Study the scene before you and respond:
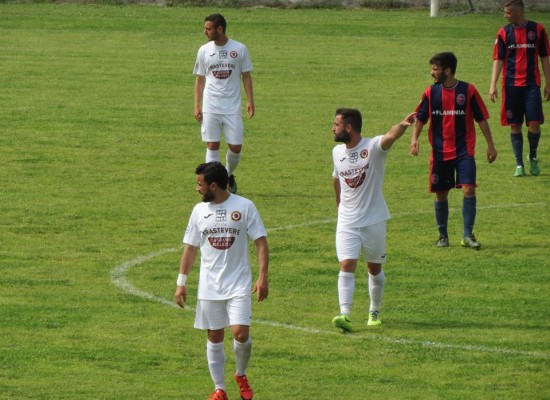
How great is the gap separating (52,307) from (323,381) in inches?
152

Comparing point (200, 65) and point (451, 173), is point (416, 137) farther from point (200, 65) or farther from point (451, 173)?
point (200, 65)

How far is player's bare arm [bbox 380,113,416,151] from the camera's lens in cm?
1437

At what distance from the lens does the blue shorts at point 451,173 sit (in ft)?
61.0

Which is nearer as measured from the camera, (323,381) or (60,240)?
(323,381)

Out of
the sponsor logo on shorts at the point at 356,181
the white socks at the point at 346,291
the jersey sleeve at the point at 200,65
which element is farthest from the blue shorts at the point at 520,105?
the white socks at the point at 346,291

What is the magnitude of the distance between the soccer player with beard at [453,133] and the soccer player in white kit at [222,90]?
3.80m

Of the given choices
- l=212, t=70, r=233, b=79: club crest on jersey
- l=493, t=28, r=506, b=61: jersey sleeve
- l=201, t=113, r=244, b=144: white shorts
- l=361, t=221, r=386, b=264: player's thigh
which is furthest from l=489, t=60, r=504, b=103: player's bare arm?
l=361, t=221, r=386, b=264: player's thigh

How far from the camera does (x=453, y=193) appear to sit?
2312 centimetres

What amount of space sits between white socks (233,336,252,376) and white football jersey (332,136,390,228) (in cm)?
286

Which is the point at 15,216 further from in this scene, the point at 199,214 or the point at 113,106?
the point at 113,106

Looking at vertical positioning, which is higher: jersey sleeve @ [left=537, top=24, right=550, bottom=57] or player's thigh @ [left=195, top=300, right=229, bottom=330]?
jersey sleeve @ [left=537, top=24, right=550, bottom=57]

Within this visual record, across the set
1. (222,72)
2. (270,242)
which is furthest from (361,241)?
(222,72)

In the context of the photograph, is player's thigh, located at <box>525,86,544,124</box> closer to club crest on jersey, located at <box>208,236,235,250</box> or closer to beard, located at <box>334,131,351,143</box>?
beard, located at <box>334,131,351,143</box>

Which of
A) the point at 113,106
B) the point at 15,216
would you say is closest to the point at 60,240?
the point at 15,216
